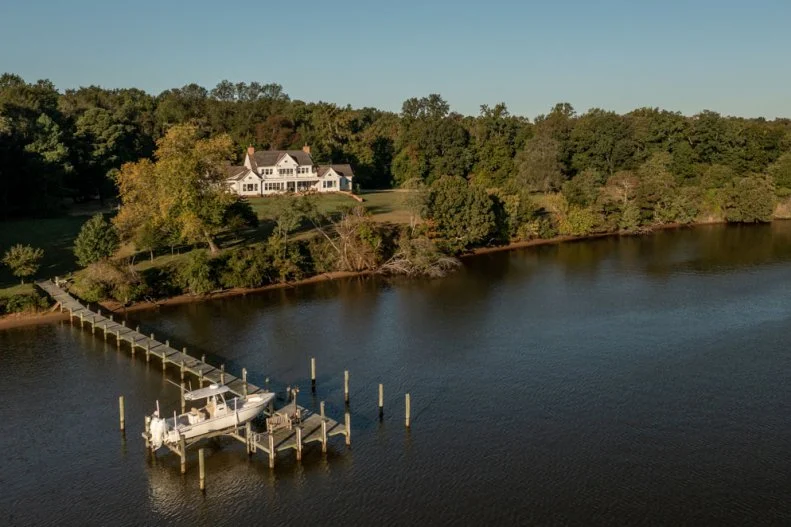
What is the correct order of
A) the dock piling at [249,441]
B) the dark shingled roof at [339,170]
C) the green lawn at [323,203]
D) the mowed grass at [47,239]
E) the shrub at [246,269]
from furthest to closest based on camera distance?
the dark shingled roof at [339,170], the green lawn at [323,203], the shrub at [246,269], the mowed grass at [47,239], the dock piling at [249,441]

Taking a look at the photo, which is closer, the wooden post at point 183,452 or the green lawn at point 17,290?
the wooden post at point 183,452

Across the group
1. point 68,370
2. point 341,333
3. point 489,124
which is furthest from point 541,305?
point 489,124

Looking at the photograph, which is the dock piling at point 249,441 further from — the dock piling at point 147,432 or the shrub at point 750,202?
the shrub at point 750,202

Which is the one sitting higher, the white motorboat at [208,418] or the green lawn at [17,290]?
the green lawn at [17,290]

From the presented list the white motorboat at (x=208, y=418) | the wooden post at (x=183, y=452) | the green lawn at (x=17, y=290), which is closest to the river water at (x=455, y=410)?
the wooden post at (x=183, y=452)

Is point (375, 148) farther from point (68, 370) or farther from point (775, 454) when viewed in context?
point (775, 454)

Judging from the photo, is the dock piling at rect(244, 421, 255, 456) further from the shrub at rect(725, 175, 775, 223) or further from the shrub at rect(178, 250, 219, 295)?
the shrub at rect(725, 175, 775, 223)

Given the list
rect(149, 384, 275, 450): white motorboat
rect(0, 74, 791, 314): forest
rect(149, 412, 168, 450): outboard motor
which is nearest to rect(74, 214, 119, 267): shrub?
rect(0, 74, 791, 314): forest

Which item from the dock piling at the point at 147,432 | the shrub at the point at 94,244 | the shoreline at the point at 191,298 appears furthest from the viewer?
the shrub at the point at 94,244
